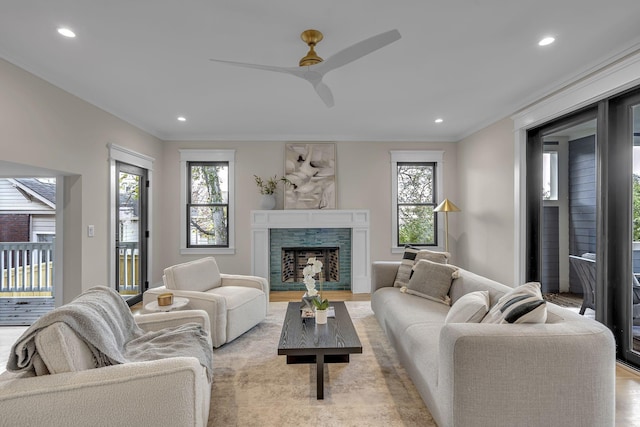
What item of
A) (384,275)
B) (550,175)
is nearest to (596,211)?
(550,175)

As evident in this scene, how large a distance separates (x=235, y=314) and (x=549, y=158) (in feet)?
12.3

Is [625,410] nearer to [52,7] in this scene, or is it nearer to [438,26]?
[438,26]

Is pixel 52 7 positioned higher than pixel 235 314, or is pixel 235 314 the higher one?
pixel 52 7

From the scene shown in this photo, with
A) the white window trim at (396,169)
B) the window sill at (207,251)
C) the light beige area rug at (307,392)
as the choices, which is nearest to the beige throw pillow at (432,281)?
the light beige area rug at (307,392)

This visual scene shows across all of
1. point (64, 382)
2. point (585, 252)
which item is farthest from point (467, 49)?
point (64, 382)

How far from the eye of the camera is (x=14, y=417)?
4.24 feet

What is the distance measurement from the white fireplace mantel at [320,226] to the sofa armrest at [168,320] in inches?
108

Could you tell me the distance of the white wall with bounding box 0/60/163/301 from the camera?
108 inches

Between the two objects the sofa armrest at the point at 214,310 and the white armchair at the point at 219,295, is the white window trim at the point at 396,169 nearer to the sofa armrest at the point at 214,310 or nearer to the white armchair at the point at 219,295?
the white armchair at the point at 219,295

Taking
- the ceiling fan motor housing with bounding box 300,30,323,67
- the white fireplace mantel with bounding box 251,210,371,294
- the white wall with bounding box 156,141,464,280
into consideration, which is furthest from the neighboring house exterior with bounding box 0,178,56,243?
the ceiling fan motor housing with bounding box 300,30,323,67

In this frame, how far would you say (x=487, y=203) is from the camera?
4684mm

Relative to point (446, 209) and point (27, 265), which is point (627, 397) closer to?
point (446, 209)

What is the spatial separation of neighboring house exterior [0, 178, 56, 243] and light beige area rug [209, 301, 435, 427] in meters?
3.86

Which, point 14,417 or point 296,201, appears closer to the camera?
point 14,417
